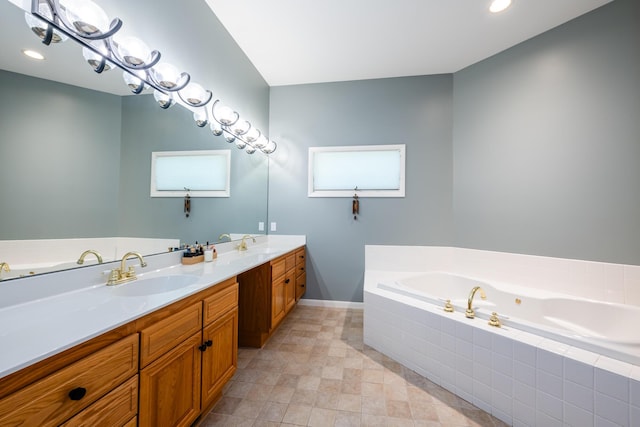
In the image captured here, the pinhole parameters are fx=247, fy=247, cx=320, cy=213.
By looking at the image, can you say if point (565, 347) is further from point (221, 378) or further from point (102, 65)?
point (102, 65)

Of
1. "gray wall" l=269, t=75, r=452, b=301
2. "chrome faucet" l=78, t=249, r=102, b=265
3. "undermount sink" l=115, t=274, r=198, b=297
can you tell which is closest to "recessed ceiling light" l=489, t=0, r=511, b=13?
"gray wall" l=269, t=75, r=452, b=301

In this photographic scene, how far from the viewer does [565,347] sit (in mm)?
1280

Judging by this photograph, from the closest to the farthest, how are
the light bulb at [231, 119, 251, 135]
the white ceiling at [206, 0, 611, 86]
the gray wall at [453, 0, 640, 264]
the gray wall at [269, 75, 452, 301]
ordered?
the gray wall at [453, 0, 640, 264] → the white ceiling at [206, 0, 611, 86] → the light bulb at [231, 119, 251, 135] → the gray wall at [269, 75, 452, 301]

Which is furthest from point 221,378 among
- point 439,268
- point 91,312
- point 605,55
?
point 605,55

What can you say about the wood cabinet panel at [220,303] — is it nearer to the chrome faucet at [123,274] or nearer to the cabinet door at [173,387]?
the cabinet door at [173,387]

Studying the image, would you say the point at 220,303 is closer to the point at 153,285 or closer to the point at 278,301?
the point at 153,285

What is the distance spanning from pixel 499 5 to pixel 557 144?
129 centimetres

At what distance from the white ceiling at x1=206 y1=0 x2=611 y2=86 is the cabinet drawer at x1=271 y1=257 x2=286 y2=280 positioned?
7.12ft

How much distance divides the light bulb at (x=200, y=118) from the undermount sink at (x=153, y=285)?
124 centimetres

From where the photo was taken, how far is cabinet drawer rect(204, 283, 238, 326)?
1.30m

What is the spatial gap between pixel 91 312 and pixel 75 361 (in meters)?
0.23

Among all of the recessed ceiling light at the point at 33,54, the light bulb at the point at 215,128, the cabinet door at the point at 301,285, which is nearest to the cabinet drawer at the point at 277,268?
the cabinet door at the point at 301,285

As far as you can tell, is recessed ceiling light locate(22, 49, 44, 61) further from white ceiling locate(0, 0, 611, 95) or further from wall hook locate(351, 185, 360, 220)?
wall hook locate(351, 185, 360, 220)

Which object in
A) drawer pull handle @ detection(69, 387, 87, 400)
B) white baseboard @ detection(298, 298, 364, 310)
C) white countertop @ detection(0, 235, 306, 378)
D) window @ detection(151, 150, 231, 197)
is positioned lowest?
white baseboard @ detection(298, 298, 364, 310)
